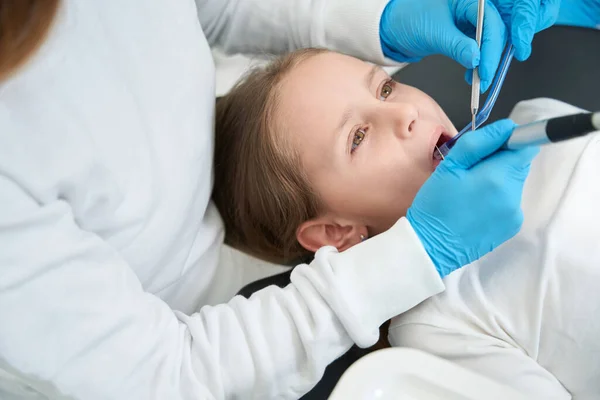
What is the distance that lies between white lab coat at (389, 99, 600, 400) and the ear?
0.66ft

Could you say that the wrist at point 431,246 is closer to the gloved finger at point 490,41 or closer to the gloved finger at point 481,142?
the gloved finger at point 481,142

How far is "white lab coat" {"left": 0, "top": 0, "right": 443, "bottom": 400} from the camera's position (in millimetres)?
646

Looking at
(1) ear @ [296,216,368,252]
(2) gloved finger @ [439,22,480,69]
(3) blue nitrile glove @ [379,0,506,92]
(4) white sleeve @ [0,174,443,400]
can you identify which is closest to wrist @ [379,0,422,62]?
(3) blue nitrile glove @ [379,0,506,92]

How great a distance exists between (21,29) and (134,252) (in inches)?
14.2

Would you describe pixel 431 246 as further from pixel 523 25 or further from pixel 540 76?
pixel 540 76

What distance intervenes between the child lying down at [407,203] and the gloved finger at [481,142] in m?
0.14

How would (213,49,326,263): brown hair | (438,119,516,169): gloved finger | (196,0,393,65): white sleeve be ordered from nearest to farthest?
(438,119,516,169): gloved finger
(213,49,326,263): brown hair
(196,0,393,65): white sleeve

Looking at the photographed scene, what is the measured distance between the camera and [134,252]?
83 centimetres

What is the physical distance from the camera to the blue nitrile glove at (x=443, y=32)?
1.02 metres

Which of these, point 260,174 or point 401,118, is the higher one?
point 401,118

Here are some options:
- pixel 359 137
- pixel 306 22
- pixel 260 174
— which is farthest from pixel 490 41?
pixel 260 174

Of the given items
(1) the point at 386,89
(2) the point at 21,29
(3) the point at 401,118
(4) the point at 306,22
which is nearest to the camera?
(2) the point at 21,29

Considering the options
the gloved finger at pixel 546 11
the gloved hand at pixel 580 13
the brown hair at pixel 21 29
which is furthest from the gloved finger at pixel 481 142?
the gloved hand at pixel 580 13

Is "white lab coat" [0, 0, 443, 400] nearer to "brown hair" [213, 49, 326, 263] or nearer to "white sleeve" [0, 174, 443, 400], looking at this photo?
"white sleeve" [0, 174, 443, 400]
